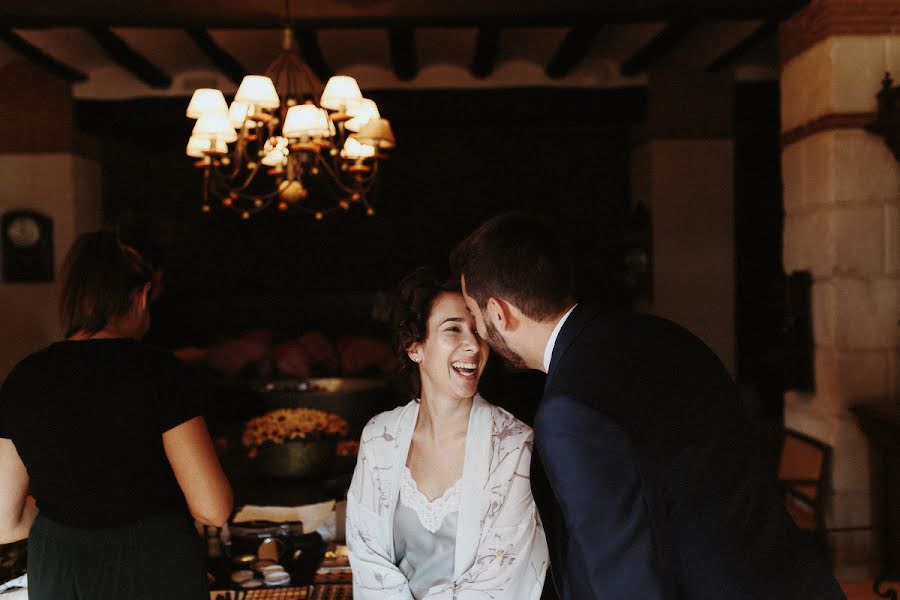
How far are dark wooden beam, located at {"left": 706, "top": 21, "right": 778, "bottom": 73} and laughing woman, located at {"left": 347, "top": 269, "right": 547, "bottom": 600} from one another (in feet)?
14.1

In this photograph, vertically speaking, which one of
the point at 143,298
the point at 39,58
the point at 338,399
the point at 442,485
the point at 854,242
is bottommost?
the point at 338,399

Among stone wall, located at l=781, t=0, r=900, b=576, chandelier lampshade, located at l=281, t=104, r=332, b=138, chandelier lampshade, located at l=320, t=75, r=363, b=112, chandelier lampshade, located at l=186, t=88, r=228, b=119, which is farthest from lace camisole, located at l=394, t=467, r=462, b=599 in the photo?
stone wall, located at l=781, t=0, r=900, b=576

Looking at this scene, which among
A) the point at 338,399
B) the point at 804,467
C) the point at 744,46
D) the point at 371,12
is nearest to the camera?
the point at 804,467

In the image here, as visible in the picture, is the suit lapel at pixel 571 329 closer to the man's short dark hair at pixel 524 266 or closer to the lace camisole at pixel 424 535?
the man's short dark hair at pixel 524 266

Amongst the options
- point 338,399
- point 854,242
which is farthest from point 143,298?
point 338,399

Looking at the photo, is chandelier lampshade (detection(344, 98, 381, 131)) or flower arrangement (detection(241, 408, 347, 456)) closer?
flower arrangement (detection(241, 408, 347, 456))

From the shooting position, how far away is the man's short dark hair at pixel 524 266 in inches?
65.8

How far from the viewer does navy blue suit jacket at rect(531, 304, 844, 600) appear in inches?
53.9

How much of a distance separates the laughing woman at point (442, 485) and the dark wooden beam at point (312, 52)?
3.83 metres

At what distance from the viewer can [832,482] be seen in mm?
3998

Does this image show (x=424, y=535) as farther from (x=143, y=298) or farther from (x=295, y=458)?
(x=295, y=458)

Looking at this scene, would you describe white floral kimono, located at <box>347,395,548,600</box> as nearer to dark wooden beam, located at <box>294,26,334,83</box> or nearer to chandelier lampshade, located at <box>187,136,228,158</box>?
chandelier lampshade, located at <box>187,136,228,158</box>

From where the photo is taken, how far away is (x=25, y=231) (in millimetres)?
7066

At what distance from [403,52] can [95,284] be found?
4713 millimetres
